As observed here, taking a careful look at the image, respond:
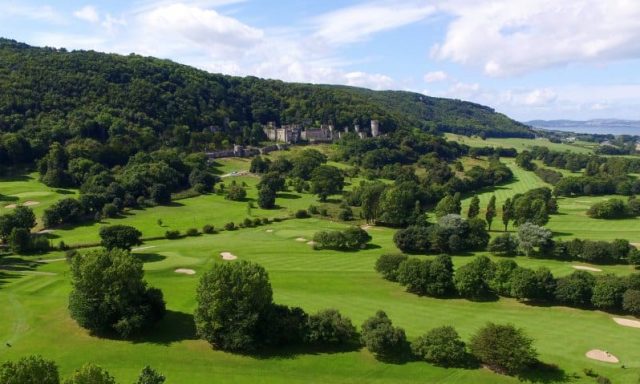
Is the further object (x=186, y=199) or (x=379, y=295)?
(x=186, y=199)

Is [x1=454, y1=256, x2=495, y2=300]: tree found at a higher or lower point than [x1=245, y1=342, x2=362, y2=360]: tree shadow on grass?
higher

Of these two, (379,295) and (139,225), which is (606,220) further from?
(139,225)

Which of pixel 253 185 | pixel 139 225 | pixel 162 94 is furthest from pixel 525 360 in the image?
pixel 162 94

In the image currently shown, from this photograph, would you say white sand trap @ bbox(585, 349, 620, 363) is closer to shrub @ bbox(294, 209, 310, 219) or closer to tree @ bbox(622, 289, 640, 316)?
tree @ bbox(622, 289, 640, 316)

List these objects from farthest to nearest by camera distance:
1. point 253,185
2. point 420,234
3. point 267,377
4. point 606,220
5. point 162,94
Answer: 1. point 162,94
2. point 253,185
3. point 606,220
4. point 420,234
5. point 267,377

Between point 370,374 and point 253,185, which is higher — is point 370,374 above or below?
below

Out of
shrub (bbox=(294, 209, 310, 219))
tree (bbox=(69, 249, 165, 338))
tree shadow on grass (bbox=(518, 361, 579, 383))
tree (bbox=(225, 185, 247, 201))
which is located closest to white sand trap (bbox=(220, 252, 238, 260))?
tree (bbox=(69, 249, 165, 338))

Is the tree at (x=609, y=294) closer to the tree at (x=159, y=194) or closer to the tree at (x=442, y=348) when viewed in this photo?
the tree at (x=442, y=348)
